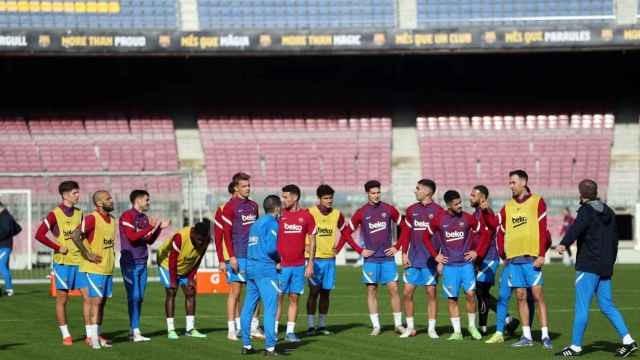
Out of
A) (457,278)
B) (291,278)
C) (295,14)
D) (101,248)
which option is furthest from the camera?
(295,14)

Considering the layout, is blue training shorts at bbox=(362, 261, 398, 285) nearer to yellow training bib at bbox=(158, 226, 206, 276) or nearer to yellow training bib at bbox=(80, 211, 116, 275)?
yellow training bib at bbox=(158, 226, 206, 276)

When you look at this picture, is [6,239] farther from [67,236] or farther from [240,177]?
[240,177]

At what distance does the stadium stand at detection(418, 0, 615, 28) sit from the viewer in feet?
132

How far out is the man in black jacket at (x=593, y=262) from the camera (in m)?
12.9

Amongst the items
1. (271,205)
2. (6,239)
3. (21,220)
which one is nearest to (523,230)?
(271,205)

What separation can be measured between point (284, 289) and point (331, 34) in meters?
24.6

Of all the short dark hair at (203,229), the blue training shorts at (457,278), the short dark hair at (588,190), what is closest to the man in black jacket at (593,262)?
the short dark hair at (588,190)

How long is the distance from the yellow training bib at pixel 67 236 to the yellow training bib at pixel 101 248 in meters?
0.48

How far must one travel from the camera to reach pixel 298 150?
41500 millimetres

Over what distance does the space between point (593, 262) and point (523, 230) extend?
1376 mm

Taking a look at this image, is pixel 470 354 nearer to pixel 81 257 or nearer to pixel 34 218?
pixel 81 257

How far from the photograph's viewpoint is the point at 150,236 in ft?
48.8

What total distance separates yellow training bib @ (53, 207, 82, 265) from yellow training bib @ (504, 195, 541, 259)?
5837mm

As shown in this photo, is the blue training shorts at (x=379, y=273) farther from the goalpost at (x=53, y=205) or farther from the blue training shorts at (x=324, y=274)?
the goalpost at (x=53, y=205)
